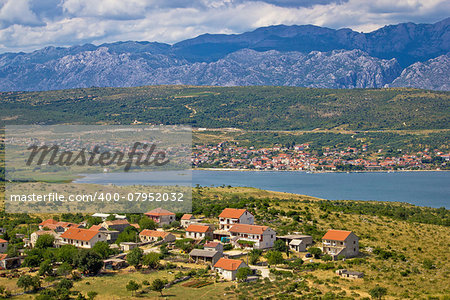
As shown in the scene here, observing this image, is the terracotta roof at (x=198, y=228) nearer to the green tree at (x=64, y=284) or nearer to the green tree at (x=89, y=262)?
the green tree at (x=89, y=262)

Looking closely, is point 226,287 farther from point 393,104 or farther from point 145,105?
point 145,105

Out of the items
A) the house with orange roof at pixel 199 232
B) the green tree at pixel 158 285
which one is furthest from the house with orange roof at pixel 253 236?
the green tree at pixel 158 285

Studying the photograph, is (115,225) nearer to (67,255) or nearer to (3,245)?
(3,245)

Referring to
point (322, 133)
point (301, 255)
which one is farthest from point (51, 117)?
point (301, 255)

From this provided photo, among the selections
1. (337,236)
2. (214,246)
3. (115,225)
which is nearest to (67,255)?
(115,225)

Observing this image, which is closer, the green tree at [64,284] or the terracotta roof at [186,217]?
the green tree at [64,284]

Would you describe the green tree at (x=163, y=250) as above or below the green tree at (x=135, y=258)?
below

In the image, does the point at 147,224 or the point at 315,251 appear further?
the point at 147,224
